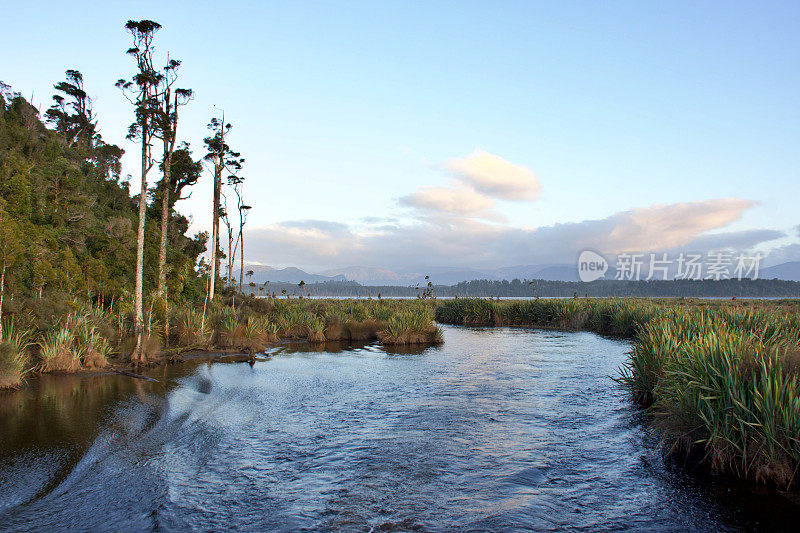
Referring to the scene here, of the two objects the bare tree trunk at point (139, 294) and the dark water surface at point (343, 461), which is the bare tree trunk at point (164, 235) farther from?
the dark water surface at point (343, 461)

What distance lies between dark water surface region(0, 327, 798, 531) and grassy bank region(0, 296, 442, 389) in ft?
3.08

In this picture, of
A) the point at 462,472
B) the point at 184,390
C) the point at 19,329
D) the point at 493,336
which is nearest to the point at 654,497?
the point at 462,472

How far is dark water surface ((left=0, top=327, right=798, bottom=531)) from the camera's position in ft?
19.4

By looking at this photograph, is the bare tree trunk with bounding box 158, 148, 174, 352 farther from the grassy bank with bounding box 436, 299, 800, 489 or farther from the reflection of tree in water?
the grassy bank with bounding box 436, 299, 800, 489

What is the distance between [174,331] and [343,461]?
14.9 meters

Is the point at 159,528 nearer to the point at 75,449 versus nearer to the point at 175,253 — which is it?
the point at 75,449

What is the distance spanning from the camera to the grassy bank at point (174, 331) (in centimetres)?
1362

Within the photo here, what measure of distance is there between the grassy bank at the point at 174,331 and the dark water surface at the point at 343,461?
0.94 m

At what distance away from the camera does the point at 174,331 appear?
66.4ft

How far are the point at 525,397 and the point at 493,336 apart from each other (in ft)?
57.7

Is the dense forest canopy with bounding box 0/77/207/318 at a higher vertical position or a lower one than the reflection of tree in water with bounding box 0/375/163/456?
higher

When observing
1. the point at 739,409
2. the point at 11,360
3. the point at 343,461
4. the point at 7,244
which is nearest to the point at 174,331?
the point at 7,244

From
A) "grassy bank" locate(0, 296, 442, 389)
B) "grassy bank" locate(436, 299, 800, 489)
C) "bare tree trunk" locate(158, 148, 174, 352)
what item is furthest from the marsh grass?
"grassy bank" locate(436, 299, 800, 489)

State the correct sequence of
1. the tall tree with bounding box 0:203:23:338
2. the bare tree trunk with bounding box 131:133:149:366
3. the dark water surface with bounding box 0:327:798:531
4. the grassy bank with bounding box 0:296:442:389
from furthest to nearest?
the bare tree trunk with bounding box 131:133:149:366 < the grassy bank with bounding box 0:296:442:389 < the tall tree with bounding box 0:203:23:338 < the dark water surface with bounding box 0:327:798:531
